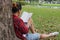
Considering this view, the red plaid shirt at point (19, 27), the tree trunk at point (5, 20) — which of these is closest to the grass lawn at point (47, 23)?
the red plaid shirt at point (19, 27)

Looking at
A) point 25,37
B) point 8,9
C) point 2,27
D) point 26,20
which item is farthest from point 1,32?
point 26,20

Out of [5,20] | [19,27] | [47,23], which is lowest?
[47,23]

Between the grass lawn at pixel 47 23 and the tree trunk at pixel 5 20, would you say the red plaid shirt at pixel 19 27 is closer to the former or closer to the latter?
the tree trunk at pixel 5 20

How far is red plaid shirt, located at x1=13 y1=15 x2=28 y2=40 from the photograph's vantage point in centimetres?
502

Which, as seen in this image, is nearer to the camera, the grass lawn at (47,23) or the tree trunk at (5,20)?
the tree trunk at (5,20)

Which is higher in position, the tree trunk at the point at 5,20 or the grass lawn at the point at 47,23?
the tree trunk at the point at 5,20

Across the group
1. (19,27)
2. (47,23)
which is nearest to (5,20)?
(19,27)

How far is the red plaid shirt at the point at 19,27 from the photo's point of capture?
16.5 feet

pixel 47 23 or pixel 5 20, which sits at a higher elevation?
pixel 5 20

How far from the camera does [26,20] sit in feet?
19.1

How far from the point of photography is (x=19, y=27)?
5.04 metres

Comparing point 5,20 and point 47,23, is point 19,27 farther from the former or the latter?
point 47,23

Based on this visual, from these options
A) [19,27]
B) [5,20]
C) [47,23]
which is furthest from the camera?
[47,23]

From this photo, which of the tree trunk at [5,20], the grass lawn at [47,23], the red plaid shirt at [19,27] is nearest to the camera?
the tree trunk at [5,20]
